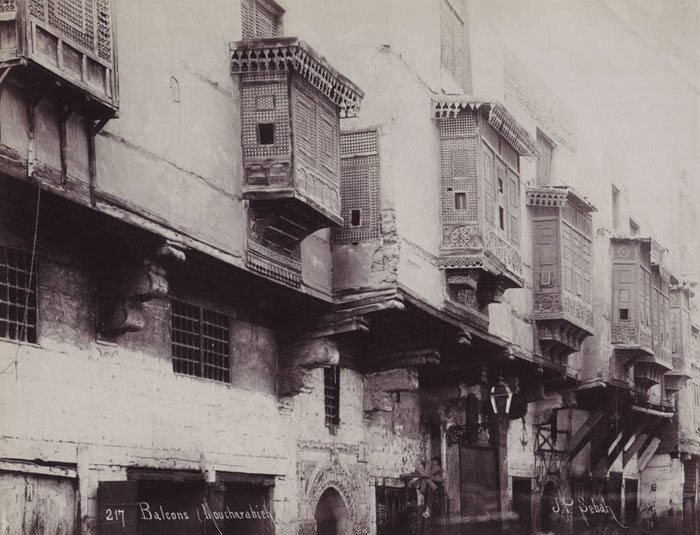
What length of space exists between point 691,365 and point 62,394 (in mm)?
28549

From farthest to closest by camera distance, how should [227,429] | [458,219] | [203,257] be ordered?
[458,219]
[227,429]
[203,257]

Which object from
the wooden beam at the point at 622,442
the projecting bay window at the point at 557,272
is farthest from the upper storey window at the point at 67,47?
the wooden beam at the point at 622,442

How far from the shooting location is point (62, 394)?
11.3 metres

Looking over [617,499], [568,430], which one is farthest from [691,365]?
[568,430]

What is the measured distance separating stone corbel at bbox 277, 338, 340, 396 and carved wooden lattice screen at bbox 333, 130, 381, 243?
5.25 feet

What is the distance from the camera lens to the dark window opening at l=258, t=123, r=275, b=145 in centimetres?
1434

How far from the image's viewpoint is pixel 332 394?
17516 millimetres

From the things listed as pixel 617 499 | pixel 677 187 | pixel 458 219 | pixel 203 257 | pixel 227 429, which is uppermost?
pixel 677 187

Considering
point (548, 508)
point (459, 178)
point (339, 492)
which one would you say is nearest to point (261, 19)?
point (459, 178)

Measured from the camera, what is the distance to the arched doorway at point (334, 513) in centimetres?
1719

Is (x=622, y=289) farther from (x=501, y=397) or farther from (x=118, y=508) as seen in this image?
(x=118, y=508)

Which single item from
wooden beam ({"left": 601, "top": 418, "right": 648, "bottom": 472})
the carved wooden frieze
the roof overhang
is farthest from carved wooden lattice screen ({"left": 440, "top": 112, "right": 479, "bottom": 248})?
the carved wooden frieze

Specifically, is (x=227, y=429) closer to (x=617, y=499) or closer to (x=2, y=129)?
(x=2, y=129)

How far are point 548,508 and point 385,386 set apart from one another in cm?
924
